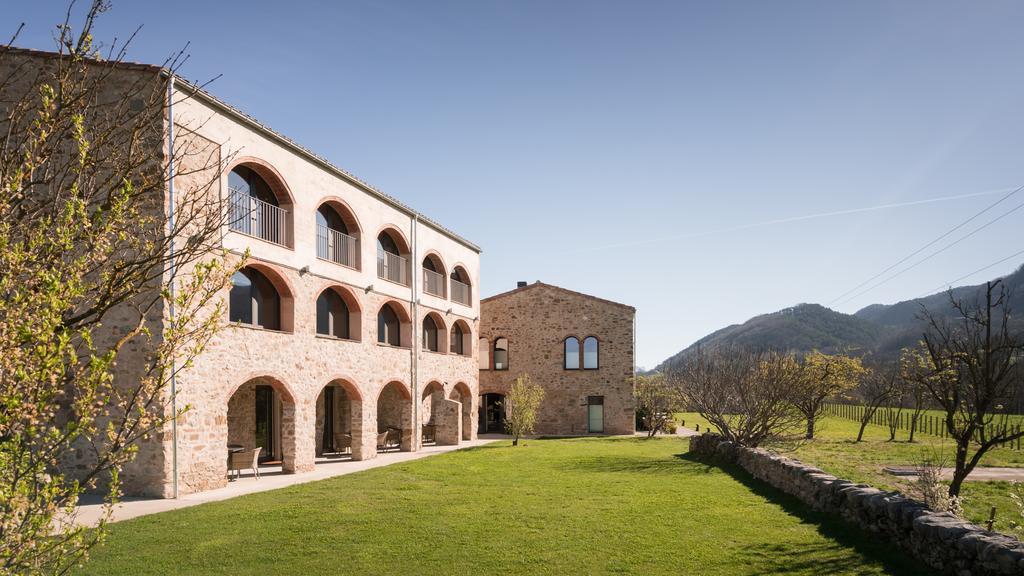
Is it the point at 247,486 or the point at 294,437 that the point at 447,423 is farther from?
the point at 247,486

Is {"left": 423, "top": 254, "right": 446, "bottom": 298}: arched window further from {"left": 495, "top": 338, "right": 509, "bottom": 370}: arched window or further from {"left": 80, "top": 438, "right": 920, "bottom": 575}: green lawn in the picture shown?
{"left": 80, "top": 438, "right": 920, "bottom": 575}: green lawn

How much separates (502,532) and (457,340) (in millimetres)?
18114

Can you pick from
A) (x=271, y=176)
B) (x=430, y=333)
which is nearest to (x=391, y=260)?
(x=430, y=333)

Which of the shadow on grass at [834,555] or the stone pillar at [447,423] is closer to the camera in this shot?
the shadow on grass at [834,555]

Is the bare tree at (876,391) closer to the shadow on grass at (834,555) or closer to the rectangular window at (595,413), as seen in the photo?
the rectangular window at (595,413)

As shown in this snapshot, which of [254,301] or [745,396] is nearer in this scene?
[254,301]

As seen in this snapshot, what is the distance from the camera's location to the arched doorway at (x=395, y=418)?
20781 mm

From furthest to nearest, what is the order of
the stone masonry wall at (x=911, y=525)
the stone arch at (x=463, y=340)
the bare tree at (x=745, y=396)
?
the stone arch at (x=463, y=340) → the bare tree at (x=745, y=396) → the stone masonry wall at (x=911, y=525)

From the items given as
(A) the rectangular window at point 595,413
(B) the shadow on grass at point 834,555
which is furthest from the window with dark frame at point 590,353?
(B) the shadow on grass at point 834,555

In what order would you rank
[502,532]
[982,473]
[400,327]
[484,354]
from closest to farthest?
[502,532] → [982,473] → [400,327] → [484,354]

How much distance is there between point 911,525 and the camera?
24.1ft

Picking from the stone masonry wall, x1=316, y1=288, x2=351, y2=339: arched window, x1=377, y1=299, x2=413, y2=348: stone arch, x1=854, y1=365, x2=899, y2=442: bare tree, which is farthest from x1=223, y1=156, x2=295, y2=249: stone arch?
x1=854, y1=365, x2=899, y2=442: bare tree

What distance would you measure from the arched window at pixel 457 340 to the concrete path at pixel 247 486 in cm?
608

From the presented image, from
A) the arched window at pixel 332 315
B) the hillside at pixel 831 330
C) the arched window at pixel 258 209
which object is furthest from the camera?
the hillside at pixel 831 330
